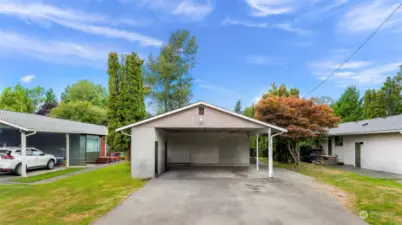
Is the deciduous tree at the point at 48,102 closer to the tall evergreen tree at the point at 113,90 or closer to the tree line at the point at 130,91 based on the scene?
the tree line at the point at 130,91

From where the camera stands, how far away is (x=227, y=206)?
710 cm

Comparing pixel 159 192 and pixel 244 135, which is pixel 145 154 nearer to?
pixel 159 192

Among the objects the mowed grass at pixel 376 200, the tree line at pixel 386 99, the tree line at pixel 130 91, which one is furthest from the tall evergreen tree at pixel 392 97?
the mowed grass at pixel 376 200

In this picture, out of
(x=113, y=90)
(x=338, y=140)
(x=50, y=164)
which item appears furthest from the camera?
(x=338, y=140)

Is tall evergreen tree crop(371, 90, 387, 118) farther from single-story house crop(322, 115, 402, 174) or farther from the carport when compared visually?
the carport

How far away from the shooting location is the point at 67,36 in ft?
71.5

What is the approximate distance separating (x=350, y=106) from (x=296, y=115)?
91.6ft

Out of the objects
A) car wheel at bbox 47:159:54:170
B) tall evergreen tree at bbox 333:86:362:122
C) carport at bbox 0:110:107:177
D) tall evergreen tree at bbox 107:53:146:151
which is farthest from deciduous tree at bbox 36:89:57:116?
tall evergreen tree at bbox 333:86:362:122

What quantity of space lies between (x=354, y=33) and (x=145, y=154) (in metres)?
13.3

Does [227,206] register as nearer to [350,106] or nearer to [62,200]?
[62,200]

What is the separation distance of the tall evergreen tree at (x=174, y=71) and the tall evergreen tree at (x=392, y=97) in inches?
942

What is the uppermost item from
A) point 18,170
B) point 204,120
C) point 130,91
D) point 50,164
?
point 130,91

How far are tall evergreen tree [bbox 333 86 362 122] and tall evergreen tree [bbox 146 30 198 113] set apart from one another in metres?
26.0

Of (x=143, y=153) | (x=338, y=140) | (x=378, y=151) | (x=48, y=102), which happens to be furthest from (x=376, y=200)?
(x=48, y=102)
